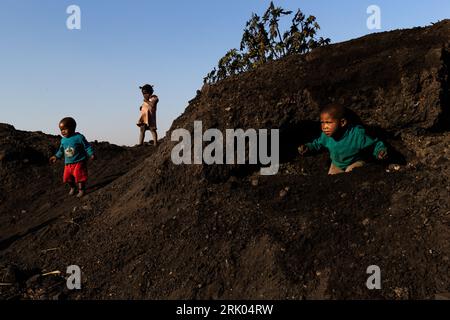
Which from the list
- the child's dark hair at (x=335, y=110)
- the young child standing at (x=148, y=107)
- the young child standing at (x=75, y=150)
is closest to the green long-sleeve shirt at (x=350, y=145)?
the child's dark hair at (x=335, y=110)

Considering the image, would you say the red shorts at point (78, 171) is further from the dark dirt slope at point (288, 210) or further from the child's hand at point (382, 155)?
the child's hand at point (382, 155)

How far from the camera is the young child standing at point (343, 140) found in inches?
189

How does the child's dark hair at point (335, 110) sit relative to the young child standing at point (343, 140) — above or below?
above

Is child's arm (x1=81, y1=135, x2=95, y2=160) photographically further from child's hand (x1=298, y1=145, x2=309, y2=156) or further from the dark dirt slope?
child's hand (x1=298, y1=145, x2=309, y2=156)

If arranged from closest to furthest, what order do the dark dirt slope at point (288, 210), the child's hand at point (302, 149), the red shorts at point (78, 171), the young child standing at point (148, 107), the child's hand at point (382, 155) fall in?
the dark dirt slope at point (288, 210) → the child's hand at point (382, 155) → the child's hand at point (302, 149) → the red shorts at point (78, 171) → the young child standing at point (148, 107)

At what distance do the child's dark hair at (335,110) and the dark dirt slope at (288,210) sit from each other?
0.36 m

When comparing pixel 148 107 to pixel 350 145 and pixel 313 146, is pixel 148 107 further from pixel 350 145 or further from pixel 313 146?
pixel 350 145

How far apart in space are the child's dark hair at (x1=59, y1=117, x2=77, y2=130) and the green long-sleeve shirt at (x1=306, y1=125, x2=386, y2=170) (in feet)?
12.5

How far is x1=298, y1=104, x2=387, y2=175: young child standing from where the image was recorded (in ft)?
15.7

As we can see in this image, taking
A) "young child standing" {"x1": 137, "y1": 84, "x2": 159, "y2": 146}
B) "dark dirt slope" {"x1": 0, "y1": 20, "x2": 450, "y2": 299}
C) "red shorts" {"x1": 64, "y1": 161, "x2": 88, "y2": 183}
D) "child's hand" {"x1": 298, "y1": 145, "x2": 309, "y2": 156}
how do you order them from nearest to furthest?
"dark dirt slope" {"x1": 0, "y1": 20, "x2": 450, "y2": 299}
"child's hand" {"x1": 298, "y1": 145, "x2": 309, "y2": 156}
"red shorts" {"x1": 64, "y1": 161, "x2": 88, "y2": 183}
"young child standing" {"x1": 137, "y1": 84, "x2": 159, "y2": 146}

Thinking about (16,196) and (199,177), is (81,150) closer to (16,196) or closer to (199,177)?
(16,196)

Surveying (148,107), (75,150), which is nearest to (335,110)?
(75,150)

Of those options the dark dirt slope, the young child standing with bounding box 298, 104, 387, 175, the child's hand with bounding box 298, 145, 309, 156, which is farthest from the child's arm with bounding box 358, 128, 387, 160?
the child's hand with bounding box 298, 145, 309, 156
